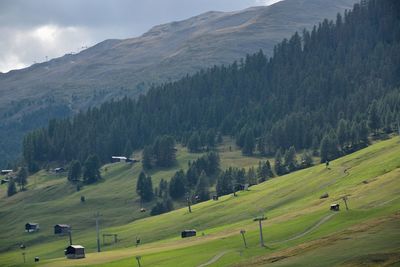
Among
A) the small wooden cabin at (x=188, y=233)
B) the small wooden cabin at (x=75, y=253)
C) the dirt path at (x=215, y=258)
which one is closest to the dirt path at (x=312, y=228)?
the dirt path at (x=215, y=258)

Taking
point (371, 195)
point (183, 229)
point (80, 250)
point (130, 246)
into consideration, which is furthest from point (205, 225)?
point (371, 195)

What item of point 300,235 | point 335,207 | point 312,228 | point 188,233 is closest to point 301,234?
point 300,235

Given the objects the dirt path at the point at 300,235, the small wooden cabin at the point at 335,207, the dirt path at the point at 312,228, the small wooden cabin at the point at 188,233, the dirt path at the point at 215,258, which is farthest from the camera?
the small wooden cabin at the point at 188,233

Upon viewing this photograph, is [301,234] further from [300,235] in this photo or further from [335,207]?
[335,207]

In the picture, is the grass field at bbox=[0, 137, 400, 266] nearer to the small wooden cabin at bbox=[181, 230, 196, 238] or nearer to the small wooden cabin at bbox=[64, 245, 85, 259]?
the small wooden cabin at bbox=[181, 230, 196, 238]

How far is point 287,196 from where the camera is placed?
7756 inches

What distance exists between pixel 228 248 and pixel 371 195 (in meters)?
33.2

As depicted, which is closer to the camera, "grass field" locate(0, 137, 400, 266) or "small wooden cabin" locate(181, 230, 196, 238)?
"grass field" locate(0, 137, 400, 266)

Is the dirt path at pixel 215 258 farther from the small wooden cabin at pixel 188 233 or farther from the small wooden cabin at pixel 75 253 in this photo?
the small wooden cabin at pixel 75 253

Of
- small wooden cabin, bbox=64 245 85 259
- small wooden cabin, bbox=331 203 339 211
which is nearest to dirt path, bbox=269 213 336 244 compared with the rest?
small wooden cabin, bbox=331 203 339 211

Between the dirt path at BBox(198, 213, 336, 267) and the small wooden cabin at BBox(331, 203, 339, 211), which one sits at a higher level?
the small wooden cabin at BBox(331, 203, 339, 211)

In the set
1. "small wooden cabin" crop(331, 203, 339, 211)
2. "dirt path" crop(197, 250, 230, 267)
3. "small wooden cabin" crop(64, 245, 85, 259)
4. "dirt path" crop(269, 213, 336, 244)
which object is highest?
"small wooden cabin" crop(331, 203, 339, 211)

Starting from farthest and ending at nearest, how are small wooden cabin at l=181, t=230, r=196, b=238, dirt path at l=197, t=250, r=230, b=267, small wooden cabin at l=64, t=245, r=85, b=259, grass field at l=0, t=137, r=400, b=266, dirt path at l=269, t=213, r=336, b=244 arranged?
small wooden cabin at l=181, t=230, r=196, b=238, small wooden cabin at l=64, t=245, r=85, b=259, dirt path at l=269, t=213, r=336, b=244, dirt path at l=197, t=250, r=230, b=267, grass field at l=0, t=137, r=400, b=266

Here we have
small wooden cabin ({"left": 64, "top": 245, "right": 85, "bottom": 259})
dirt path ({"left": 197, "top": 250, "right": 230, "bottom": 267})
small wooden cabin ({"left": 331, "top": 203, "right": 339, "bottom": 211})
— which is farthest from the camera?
small wooden cabin ({"left": 64, "top": 245, "right": 85, "bottom": 259})
